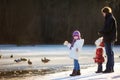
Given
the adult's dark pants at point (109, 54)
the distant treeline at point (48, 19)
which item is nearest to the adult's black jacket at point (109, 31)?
the adult's dark pants at point (109, 54)

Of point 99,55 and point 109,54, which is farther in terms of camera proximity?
point 99,55

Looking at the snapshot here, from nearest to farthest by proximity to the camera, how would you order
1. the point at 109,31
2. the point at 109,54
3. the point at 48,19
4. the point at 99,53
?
1. the point at 109,31
2. the point at 109,54
3. the point at 99,53
4. the point at 48,19

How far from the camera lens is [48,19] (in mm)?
30906

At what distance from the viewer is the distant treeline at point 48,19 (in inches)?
1190

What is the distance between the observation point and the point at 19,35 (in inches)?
1184

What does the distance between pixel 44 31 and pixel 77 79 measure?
19337 millimetres

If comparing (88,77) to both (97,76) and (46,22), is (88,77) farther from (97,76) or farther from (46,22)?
(46,22)

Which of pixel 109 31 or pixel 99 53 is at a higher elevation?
pixel 109 31

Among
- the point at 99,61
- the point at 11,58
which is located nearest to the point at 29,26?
the point at 11,58

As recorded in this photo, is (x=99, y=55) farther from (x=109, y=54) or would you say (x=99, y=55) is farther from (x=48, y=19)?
(x=48, y=19)

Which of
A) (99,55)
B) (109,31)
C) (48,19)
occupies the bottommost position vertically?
(99,55)

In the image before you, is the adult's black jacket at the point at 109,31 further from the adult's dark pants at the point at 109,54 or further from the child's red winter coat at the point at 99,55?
the child's red winter coat at the point at 99,55

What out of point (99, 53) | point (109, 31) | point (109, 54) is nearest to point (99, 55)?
point (99, 53)

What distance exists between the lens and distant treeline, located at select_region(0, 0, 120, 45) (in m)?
30.2
